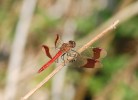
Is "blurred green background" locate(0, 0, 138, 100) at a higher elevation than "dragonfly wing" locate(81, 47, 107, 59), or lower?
higher

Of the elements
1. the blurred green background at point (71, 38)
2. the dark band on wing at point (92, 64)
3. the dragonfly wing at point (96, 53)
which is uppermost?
the blurred green background at point (71, 38)

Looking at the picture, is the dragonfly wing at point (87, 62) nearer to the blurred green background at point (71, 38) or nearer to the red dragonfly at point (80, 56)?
the red dragonfly at point (80, 56)

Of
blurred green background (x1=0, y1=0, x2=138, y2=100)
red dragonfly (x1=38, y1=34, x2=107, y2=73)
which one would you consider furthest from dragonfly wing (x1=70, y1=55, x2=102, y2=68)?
blurred green background (x1=0, y1=0, x2=138, y2=100)

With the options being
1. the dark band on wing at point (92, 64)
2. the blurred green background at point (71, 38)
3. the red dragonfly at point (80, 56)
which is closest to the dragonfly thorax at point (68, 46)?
the red dragonfly at point (80, 56)

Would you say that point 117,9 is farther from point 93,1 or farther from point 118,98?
point 118,98

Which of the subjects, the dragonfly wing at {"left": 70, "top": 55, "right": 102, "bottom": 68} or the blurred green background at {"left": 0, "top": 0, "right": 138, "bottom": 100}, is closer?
the dragonfly wing at {"left": 70, "top": 55, "right": 102, "bottom": 68}

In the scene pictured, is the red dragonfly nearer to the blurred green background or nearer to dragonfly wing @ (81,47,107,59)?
dragonfly wing @ (81,47,107,59)

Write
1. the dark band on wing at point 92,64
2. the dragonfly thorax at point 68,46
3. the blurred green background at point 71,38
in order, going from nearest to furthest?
the dark band on wing at point 92,64 < the dragonfly thorax at point 68,46 < the blurred green background at point 71,38

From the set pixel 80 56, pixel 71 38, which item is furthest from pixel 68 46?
pixel 71 38

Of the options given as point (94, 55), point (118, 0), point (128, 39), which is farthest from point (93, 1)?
point (94, 55)
